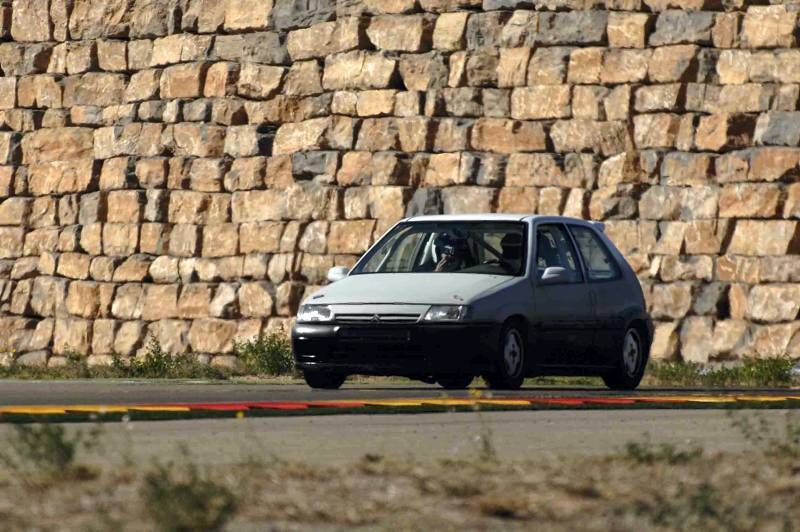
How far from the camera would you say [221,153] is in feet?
91.5

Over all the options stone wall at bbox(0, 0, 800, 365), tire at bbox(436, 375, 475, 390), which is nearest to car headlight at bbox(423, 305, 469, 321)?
tire at bbox(436, 375, 475, 390)

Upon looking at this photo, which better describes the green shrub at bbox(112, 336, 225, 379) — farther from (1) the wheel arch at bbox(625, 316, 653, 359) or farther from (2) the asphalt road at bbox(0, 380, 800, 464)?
(2) the asphalt road at bbox(0, 380, 800, 464)

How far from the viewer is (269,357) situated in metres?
24.0

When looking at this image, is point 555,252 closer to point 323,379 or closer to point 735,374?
point 323,379

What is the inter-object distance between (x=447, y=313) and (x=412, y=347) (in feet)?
1.34

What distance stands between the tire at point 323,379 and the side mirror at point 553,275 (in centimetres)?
197

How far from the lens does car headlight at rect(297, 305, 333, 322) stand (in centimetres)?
1800

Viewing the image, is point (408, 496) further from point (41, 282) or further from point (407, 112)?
point (41, 282)

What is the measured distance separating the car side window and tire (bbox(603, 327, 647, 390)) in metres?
0.82

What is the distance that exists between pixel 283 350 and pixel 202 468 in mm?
14060

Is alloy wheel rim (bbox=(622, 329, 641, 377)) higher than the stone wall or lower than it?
lower

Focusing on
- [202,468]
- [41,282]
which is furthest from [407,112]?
[202,468]

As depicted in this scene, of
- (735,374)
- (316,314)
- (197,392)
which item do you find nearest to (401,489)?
(316,314)

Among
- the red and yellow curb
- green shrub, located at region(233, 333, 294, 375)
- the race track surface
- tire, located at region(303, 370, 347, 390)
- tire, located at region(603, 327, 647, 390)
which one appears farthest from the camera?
green shrub, located at region(233, 333, 294, 375)
